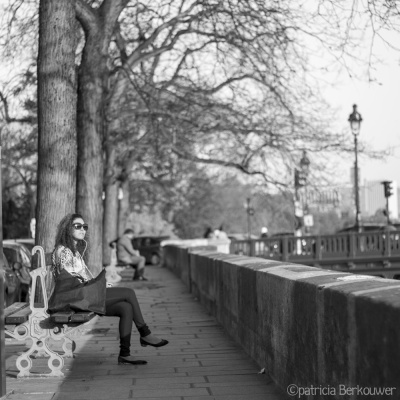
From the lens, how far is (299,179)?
92.5 ft

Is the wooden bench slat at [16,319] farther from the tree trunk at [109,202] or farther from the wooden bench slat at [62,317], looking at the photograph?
the tree trunk at [109,202]

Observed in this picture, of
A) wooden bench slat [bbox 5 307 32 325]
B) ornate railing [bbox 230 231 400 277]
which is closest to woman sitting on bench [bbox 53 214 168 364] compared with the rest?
wooden bench slat [bbox 5 307 32 325]

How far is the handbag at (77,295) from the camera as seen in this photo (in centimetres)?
959

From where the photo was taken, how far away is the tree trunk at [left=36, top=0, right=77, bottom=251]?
13.9m

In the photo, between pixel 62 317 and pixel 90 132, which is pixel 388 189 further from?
pixel 62 317

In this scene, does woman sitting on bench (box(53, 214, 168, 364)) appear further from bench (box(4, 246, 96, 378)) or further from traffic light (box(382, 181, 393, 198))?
traffic light (box(382, 181, 393, 198))

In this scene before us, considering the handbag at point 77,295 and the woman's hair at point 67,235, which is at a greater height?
the woman's hair at point 67,235

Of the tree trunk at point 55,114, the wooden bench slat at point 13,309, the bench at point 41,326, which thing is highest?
the tree trunk at point 55,114

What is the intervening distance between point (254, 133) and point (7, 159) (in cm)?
1027

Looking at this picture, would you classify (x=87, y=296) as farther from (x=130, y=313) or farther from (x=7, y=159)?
(x=7, y=159)

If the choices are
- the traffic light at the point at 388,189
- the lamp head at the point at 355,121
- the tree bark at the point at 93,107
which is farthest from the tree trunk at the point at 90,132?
the traffic light at the point at 388,189

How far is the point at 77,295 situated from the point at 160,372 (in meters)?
1.03

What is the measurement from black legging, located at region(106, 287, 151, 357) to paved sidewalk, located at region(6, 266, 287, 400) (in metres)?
0.25

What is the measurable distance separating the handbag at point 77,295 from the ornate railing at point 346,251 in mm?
27175
